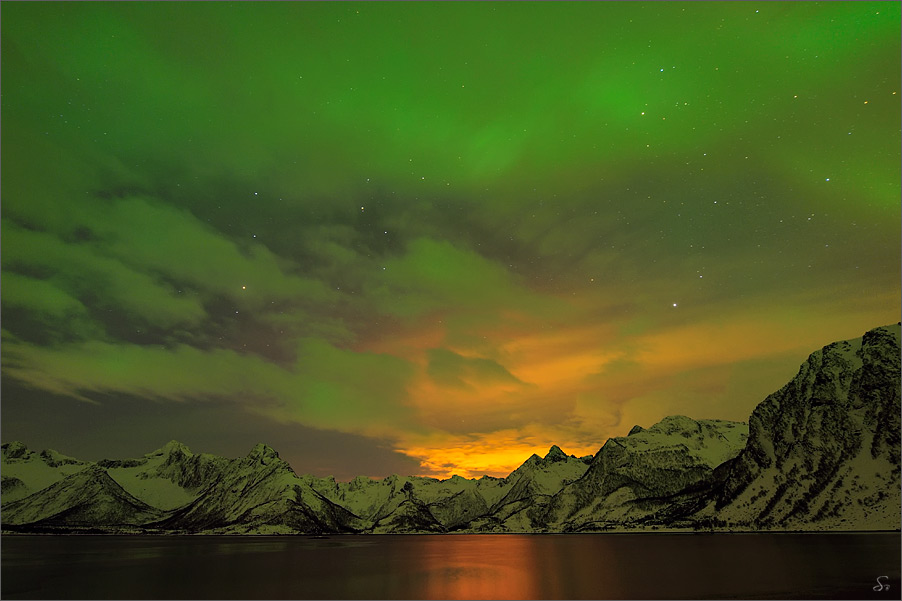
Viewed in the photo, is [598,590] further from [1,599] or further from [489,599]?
[1,599]

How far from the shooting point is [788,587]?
6197cm

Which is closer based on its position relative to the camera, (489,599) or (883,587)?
(883,587)

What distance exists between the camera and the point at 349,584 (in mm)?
80312

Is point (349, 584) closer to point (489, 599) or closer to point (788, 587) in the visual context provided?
point (489, 599)

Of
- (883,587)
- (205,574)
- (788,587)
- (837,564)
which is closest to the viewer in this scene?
(883,587)

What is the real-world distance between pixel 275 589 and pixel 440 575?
32.8 m

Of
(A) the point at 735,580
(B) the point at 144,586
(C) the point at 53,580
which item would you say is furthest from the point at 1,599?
(A) the point at 735,580

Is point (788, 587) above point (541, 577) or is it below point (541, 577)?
above

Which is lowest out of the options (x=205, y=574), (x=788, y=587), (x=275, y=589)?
(x=205, y=574)

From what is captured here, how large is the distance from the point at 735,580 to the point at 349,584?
53.4 metres

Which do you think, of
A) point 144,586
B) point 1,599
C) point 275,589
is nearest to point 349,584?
point 275,589

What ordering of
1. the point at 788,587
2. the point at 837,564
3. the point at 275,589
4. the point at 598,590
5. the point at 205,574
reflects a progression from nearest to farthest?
the point at 788,587
the point at 598,590
the point at 275,589
the point at 837,564
the point at 205,574

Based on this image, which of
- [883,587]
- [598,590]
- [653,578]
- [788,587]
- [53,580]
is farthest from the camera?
[53,580]

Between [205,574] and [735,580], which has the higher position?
[735,580]
